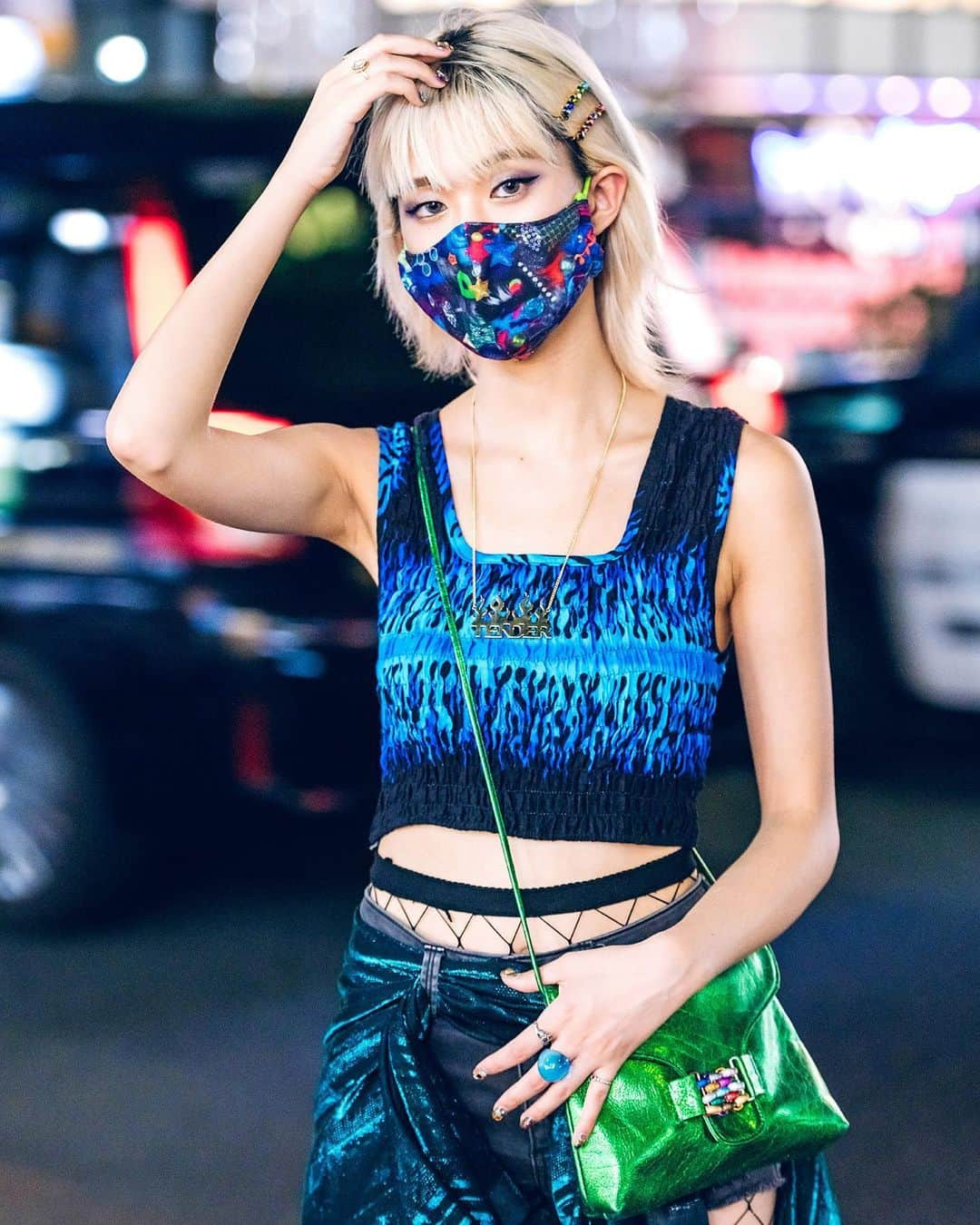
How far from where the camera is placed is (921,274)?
886 cm

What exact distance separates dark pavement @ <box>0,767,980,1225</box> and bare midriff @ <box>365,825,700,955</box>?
1.89 meters

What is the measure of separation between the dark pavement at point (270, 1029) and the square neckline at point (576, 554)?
203cm

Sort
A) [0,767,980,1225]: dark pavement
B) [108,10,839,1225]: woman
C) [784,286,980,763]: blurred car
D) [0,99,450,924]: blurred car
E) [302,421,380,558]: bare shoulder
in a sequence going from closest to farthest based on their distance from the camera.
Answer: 1. [108,10,839,1225]: woman
2. [302,421,380,558]: bare shoulder
3. [0,767,980,1225]: dark pavement
4. [0,99,450,924]: blurred car
5. [784,286,980,763]: blurred car

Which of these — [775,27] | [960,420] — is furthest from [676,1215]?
[775,27]

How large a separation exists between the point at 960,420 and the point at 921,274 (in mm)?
3023

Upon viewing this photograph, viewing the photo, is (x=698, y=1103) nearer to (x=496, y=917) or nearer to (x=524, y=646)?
(x=496, y=917)

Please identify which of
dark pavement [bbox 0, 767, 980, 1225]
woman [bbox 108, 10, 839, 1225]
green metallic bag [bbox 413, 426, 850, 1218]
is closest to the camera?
green metallic bag [bbox 413, 426, 850, 1218]

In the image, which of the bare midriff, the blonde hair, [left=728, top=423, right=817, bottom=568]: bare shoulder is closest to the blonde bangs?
the blonde hair

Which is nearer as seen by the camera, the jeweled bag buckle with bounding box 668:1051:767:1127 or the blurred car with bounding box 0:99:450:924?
the jeweled bag buckle with bounding box 668:1051:767:1127

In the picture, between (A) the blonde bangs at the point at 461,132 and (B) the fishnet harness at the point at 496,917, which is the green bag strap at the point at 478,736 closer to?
(B) the fishnet harness at the point at 496,917

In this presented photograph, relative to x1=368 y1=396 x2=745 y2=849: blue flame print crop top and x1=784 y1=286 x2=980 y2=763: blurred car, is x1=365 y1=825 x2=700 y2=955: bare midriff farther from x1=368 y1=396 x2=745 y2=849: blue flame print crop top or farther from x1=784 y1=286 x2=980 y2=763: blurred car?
x1=784 y1=286 x2=980 y2=763: blurred car

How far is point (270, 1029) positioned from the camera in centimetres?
457

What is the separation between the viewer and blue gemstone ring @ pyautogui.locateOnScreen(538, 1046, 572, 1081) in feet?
6.17

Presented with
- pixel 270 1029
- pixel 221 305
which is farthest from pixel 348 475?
pixel 270 1029
